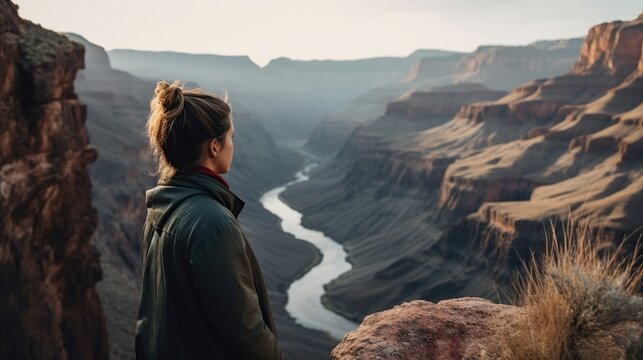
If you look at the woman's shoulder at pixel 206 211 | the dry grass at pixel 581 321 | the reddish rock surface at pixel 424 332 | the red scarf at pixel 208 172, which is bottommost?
the reddish rock surface at pixel 424 332

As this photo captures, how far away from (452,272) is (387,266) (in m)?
8.64

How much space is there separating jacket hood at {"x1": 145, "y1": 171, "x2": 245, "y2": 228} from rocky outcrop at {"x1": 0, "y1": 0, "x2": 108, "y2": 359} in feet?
50.5

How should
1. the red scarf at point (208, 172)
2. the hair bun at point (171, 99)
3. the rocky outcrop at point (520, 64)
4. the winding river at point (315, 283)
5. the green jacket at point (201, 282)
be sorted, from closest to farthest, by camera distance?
1. the green jacket at point (201, 282)
2. the hair bun at point (171, 99)
3. the red scarf at point (208, 172)
4. the winding river at point (315, 283)
5. the rocky outcrop at point (520, 64)

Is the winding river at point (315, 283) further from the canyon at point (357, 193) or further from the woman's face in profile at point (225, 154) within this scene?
the woman's face in profile at point (225, 154)

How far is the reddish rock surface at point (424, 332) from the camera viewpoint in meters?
4.74

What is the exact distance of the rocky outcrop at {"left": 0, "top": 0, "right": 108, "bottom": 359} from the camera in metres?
18.2

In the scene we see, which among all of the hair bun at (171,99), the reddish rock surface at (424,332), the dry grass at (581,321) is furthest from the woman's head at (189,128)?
the dry grass at (581,321)

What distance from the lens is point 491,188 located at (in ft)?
217

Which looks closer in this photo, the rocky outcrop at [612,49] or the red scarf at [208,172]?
the red scarf at [208,172]

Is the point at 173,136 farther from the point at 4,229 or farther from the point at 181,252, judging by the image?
the point at 4,229

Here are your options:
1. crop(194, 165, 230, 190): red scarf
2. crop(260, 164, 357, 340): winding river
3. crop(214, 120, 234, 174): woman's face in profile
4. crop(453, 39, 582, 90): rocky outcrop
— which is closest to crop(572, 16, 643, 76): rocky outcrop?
crop(260, 164, 357, 340): winding river

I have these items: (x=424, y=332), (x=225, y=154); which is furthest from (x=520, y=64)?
(x=225, y=154)

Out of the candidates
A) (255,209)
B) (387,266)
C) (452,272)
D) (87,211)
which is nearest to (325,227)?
(255,209)

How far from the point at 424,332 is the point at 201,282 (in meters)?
2.18
